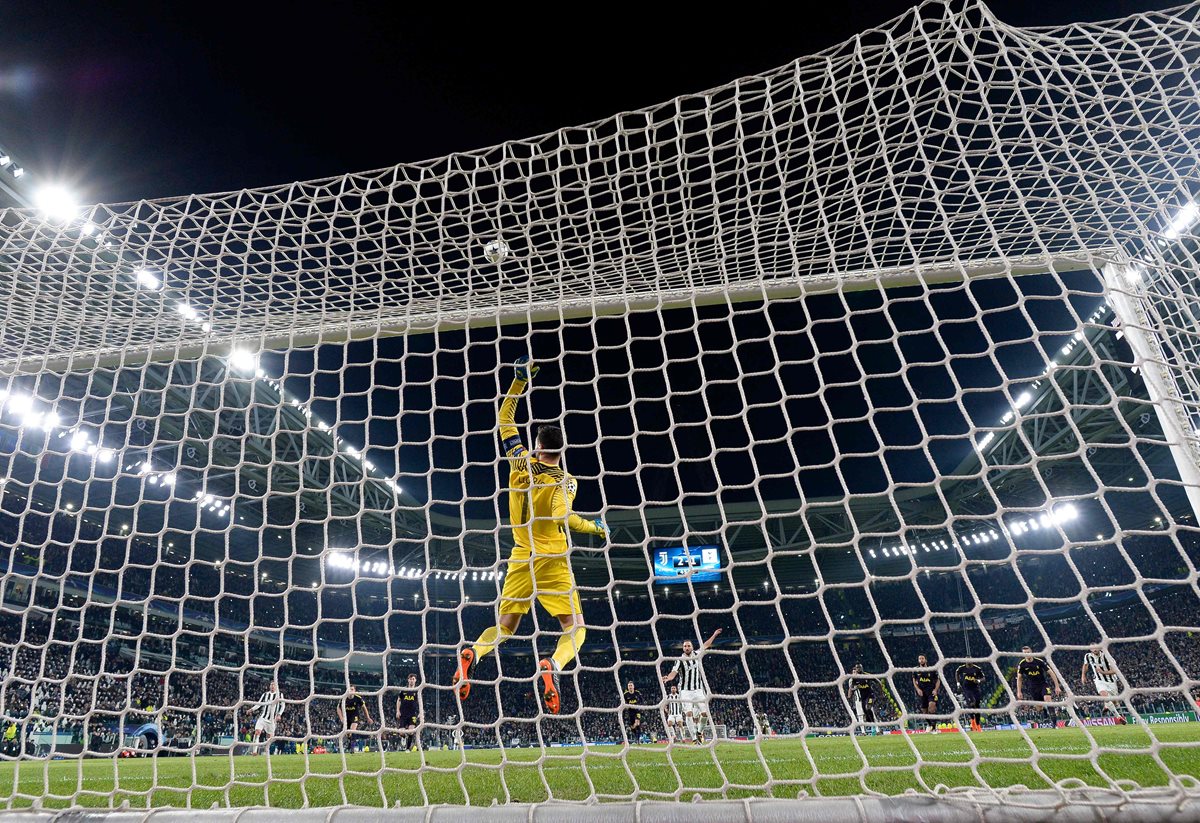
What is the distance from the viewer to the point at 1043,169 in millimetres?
2600

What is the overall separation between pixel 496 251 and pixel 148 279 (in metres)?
2.33

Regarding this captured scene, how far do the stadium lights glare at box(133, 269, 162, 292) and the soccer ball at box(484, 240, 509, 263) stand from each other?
1847mm

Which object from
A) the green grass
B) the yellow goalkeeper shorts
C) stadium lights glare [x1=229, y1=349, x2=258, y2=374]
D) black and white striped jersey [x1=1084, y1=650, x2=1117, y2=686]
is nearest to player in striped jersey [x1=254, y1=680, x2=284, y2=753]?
the green grass

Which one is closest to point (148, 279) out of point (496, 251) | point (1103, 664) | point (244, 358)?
point (244, 358)

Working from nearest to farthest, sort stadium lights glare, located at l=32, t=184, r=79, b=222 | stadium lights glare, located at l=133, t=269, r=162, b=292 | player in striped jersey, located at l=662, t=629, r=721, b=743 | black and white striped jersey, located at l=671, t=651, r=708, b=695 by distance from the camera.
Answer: player in striped jersey, located at l=662, t=629, r=721, b=743 < black and white striped jersey, located at l=671, t=651, r=708, b=695 < stadium lights glare, located at l=133, t=269, r=162, b=292 < stadium lights glare, located at l=32, t=184, r=79, b=222

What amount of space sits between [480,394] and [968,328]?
8126mm

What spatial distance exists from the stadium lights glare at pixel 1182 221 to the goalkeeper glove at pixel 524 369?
2864mm

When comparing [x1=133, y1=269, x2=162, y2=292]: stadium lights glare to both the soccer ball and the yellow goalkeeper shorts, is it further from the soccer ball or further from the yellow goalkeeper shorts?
the yellow goalkeeper shorts

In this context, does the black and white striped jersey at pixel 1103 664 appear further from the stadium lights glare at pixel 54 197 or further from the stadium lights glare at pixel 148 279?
the stadium lights glare at pixel 54 197

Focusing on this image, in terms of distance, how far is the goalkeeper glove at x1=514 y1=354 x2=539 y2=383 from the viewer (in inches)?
133

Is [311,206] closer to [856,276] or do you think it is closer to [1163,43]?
[856,276]

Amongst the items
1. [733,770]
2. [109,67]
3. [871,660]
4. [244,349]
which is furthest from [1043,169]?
[871,660]

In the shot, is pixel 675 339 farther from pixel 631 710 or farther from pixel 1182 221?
pixel 1182 221

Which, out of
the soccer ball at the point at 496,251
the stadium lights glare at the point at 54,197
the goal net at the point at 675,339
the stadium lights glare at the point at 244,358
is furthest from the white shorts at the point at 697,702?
the stadium lights glare at the point at 54,197
